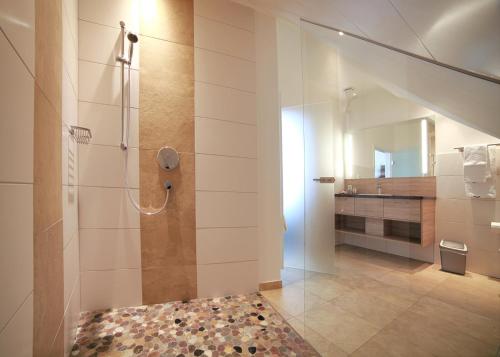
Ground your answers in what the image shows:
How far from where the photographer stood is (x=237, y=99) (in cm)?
162

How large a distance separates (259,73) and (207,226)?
1390mm

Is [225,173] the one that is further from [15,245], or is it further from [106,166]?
[15,245]

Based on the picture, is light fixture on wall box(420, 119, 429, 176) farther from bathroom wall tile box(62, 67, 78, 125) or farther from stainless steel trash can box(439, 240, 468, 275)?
A: bathroom wall tile box(62, 67, 78, 125)

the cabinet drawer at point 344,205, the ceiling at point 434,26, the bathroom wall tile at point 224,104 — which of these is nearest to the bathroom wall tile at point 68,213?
the bathroom wall tile at point 224,104

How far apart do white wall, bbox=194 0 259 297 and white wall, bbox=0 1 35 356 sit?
3.28 ft

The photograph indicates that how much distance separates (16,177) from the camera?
45cm

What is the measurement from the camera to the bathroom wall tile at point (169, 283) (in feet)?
4.54

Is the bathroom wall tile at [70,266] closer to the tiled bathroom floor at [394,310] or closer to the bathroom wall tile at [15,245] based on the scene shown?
the bathroom wall tile at [15,245]

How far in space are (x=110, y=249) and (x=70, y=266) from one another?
302 millimetres

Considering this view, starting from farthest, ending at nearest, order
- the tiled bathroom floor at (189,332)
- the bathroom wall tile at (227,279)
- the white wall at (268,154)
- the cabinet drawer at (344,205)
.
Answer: the cabinet drawer at (344,205), the white wall at (268,154), the bathroom wall tile at (227,279), the tiled bathroom floor at (189,332)

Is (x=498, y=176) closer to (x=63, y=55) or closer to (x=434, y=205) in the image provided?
(x=434, y=205)

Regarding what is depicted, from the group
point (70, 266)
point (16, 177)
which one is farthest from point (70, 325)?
point (16, 177)

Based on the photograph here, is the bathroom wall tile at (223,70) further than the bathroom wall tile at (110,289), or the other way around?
the bathroom wall tile at (223,70)

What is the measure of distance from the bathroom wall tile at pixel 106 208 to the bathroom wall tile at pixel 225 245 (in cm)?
49
